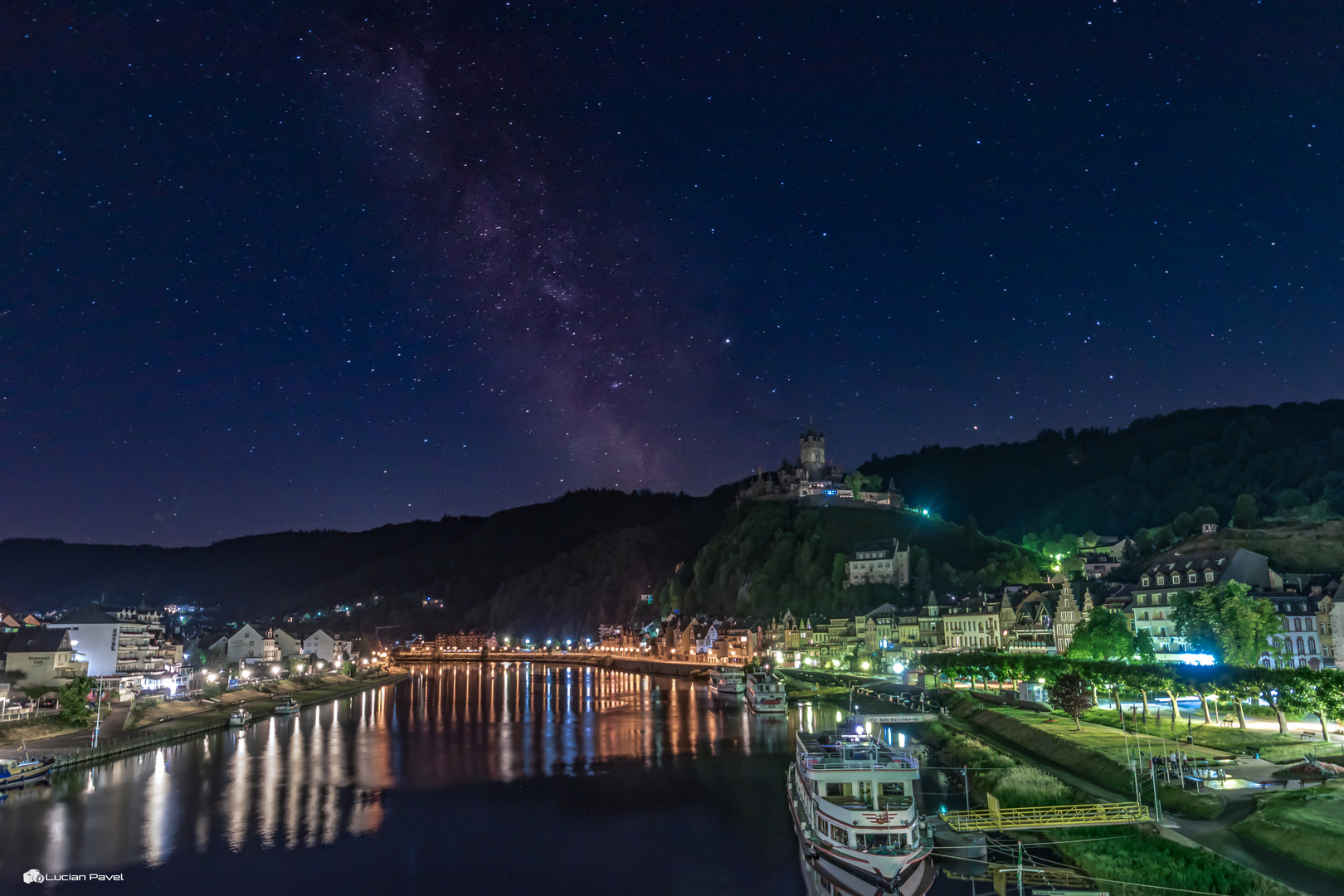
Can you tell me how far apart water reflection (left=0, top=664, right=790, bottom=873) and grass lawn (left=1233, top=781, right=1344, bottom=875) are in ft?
121

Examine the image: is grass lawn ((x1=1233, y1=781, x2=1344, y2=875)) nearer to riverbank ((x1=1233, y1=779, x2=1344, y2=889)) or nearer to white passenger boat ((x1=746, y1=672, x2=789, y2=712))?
riverbank ((x1=1233, y1=779, x2=1344, y2=889))

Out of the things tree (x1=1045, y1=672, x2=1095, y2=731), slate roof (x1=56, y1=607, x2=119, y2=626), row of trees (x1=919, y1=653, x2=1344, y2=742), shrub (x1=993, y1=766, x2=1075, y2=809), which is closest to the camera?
shrub (x1=993, y1=766, x2=1075, y2=809)

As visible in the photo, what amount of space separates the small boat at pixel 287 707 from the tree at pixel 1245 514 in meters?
142

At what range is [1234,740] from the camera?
43.8m

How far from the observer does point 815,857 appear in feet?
108

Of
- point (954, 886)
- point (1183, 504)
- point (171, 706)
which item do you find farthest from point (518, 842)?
point (1183, 504)

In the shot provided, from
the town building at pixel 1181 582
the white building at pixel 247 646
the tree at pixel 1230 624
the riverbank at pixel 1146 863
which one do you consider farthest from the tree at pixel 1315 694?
the white building at pixel 247 646

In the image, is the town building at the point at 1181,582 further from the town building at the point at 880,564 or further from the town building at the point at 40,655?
the town building at the point at 40,655

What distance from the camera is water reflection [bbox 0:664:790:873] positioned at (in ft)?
127

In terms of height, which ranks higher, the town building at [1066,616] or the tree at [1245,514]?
the tree at [1245,514]

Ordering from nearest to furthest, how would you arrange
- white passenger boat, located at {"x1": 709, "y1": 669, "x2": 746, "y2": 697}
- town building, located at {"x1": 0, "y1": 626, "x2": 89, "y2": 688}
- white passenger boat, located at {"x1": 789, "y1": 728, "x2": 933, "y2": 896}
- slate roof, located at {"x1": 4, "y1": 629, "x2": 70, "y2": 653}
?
white passenger boat, located at {"x1": 789, "y1": 728, "x2": 933, "y2": 896}, town building, located at {"x1": 0, "y1": 626, "x2": 89, "y2": 688}, slate roof, located at {"x1": 4, "y1": 629, "x2": 70, "y2": 653}, white passenger boat, located at {"x1": 709, "y1": 669, "x2": 746, "y2": 697}

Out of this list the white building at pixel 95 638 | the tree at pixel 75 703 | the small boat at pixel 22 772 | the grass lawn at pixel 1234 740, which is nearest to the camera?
the grass lawn at pixel 1234 740

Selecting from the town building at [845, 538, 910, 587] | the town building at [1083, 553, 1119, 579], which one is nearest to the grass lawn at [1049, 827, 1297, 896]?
the town building at [845, 538, 910, 587]

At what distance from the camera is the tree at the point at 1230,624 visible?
60.3 meters
